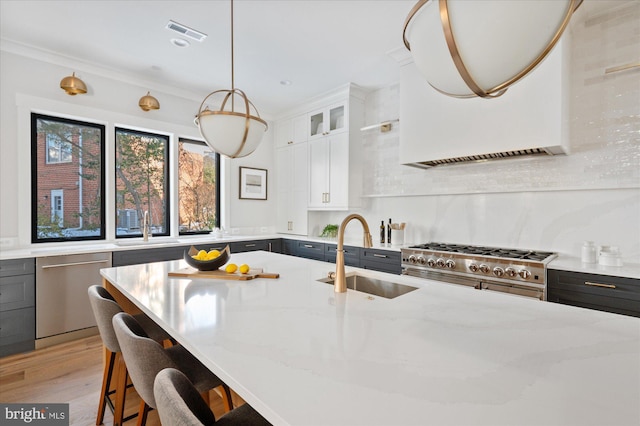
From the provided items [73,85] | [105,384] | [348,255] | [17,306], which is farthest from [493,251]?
[73,85]

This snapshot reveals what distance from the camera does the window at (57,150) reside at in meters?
3.40

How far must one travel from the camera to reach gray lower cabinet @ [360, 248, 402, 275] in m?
3.26

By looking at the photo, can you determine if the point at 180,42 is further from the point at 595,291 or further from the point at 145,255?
the point at 595,291

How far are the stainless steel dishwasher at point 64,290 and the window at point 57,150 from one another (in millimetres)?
1164

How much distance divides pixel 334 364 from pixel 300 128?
4.25m

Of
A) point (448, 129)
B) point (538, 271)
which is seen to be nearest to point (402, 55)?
point (448, 129)

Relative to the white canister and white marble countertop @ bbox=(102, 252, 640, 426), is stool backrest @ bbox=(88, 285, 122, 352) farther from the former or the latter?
the white canister

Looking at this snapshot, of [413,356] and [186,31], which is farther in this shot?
[186,31]

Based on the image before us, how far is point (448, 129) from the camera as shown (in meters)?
2.89

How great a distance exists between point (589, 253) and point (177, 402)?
2866 millimetres

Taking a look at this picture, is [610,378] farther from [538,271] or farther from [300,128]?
[300,128]

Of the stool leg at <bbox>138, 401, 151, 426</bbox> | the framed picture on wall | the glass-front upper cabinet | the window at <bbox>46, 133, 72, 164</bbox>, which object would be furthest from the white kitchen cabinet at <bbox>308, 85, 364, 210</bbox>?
the stool leg at <bbox>138, 401, 151, 426</bbox>

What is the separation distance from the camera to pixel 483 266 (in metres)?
2.57

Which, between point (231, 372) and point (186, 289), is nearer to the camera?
point (231, 372)
